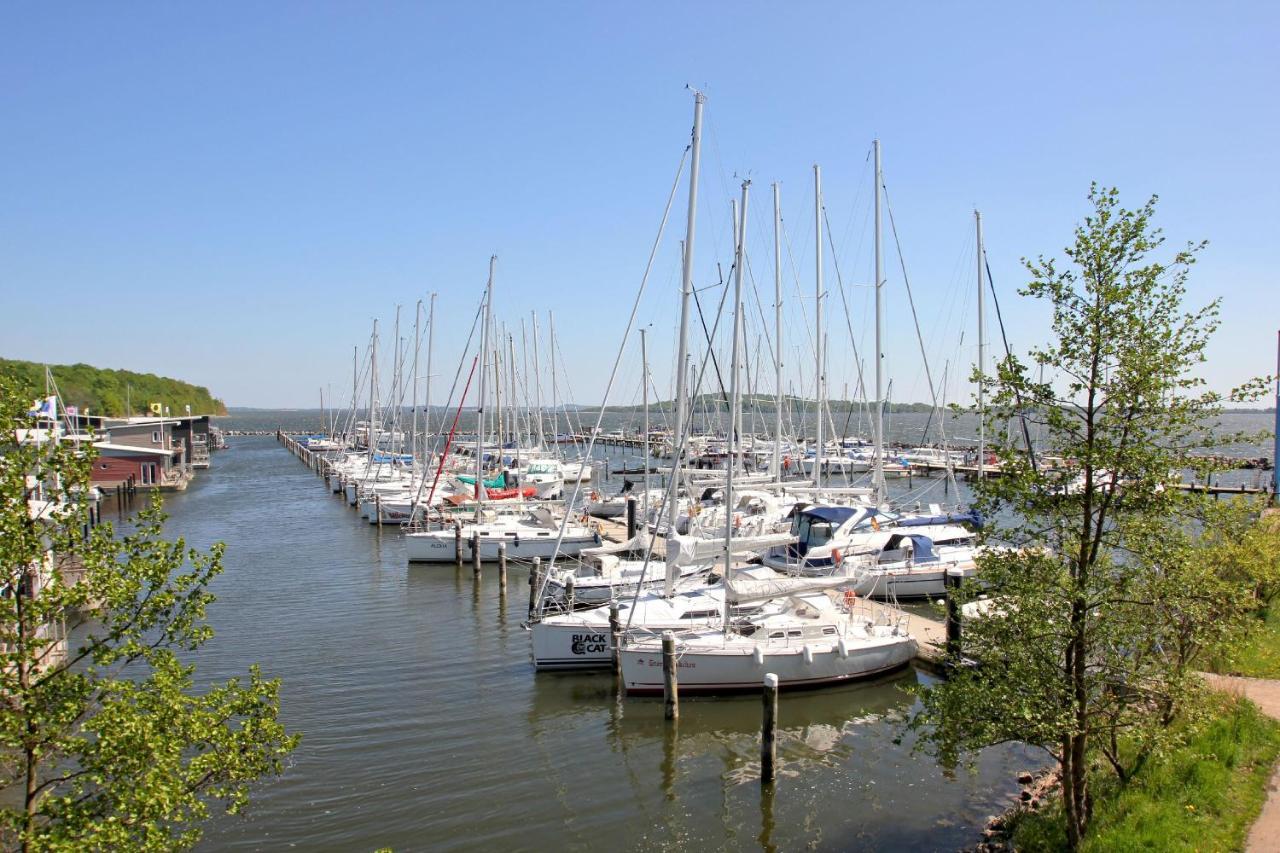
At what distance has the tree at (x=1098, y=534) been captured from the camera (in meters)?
10.5

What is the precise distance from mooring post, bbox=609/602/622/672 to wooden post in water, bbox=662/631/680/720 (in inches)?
59.9

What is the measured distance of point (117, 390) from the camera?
467 feet

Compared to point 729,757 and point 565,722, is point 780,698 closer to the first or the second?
point 729,757

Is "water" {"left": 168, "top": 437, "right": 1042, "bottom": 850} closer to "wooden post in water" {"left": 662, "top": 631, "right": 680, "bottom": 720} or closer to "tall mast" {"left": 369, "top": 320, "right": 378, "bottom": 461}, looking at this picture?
"wooden post in water" {"left": 662, "top": 631, "right": 680, "bottom": 720}

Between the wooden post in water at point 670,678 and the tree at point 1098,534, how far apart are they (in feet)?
31.1

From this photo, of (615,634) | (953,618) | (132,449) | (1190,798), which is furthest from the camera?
(132,449)

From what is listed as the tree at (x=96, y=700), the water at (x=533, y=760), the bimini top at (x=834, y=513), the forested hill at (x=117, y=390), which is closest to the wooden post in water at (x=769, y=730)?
the water at (x=533, y=760)

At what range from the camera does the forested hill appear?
120 metres

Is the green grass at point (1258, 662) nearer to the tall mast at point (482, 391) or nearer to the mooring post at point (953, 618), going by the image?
the mooring post at point (953, 618)

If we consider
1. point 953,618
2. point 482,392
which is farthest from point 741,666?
point 482,392

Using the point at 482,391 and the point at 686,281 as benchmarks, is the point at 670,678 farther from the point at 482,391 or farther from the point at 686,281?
the point at 482,391

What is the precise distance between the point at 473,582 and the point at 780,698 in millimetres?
18645

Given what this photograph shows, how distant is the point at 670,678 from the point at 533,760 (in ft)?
12.4

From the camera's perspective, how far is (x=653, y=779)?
1770 centimetres
